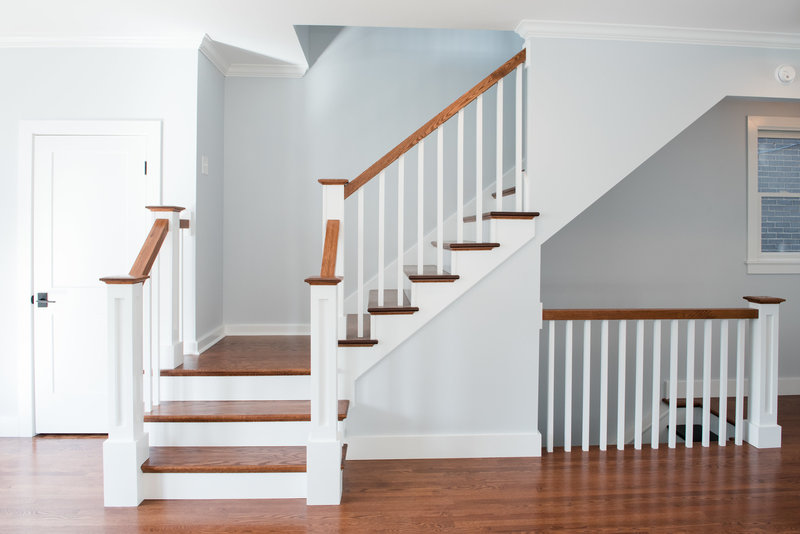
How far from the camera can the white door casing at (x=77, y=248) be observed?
12.0ft

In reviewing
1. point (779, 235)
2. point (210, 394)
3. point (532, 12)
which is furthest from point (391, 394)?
point (779, 235)

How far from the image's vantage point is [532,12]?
322 cm

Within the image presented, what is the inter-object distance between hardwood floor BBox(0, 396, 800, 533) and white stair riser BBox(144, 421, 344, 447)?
338mm

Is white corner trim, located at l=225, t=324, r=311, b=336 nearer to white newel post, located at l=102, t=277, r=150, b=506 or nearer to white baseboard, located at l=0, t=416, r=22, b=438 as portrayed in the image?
white baseboard, located at l=0, t=416, r=22, b=438

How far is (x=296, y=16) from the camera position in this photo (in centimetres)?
328

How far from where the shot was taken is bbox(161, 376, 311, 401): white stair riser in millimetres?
3244

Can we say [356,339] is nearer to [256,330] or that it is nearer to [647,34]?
[256,330]

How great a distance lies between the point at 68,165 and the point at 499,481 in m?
3.28

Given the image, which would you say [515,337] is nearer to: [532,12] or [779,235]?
[532,12]

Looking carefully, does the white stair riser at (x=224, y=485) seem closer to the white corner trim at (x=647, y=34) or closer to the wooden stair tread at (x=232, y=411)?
the wooden stair tread at (x=232, y=411)

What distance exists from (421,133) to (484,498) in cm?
199

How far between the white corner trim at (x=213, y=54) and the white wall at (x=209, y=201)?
4 centimetres

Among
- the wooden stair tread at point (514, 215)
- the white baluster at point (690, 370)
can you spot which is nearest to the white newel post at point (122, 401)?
the wooden stair tread at point (514, 215)

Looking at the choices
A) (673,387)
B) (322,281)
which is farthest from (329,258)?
(673,387)
